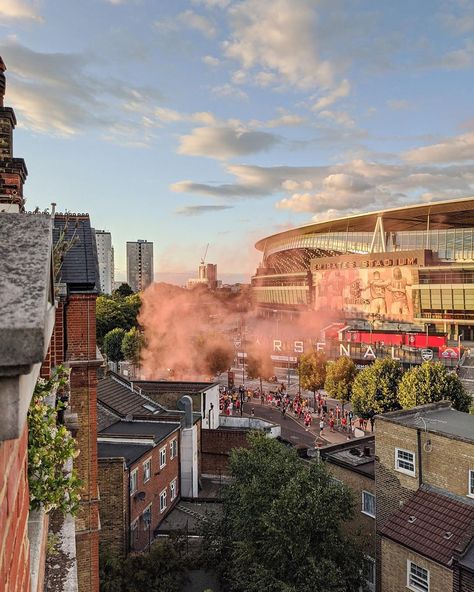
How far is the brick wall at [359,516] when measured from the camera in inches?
693

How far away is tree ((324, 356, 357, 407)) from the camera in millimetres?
40875

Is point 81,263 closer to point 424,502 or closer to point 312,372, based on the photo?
point 424,502

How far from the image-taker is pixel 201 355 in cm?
5403

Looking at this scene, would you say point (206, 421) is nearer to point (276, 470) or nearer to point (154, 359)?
point (276, 470)

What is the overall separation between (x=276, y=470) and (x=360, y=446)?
7.52m

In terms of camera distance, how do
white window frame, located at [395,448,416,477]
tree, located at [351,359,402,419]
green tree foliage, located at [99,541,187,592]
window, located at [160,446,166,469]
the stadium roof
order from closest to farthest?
green tree foliage, located at [99,541,187,592]
white window frame, located at [395,448,416,477]
window, located at [160,446,166,469]
tree, located at [351,359,402,419]
the stadium roof

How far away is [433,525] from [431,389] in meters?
17.7

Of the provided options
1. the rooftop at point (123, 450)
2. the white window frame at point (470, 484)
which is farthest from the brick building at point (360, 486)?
the rooftop at point (123, 450)

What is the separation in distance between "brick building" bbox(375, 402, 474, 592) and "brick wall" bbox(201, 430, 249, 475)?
13214mm

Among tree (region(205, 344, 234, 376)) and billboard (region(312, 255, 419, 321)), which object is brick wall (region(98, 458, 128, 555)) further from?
billboard (region(312, 255, 419, 321))

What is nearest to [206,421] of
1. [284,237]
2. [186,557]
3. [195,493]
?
[195,493]

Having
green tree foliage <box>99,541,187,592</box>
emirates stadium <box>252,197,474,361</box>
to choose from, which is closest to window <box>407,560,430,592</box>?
green tree foliage <box>99,541,187,592</box>

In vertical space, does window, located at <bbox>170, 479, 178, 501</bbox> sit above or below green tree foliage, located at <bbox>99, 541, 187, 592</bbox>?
below

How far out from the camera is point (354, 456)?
20688 millimetres
